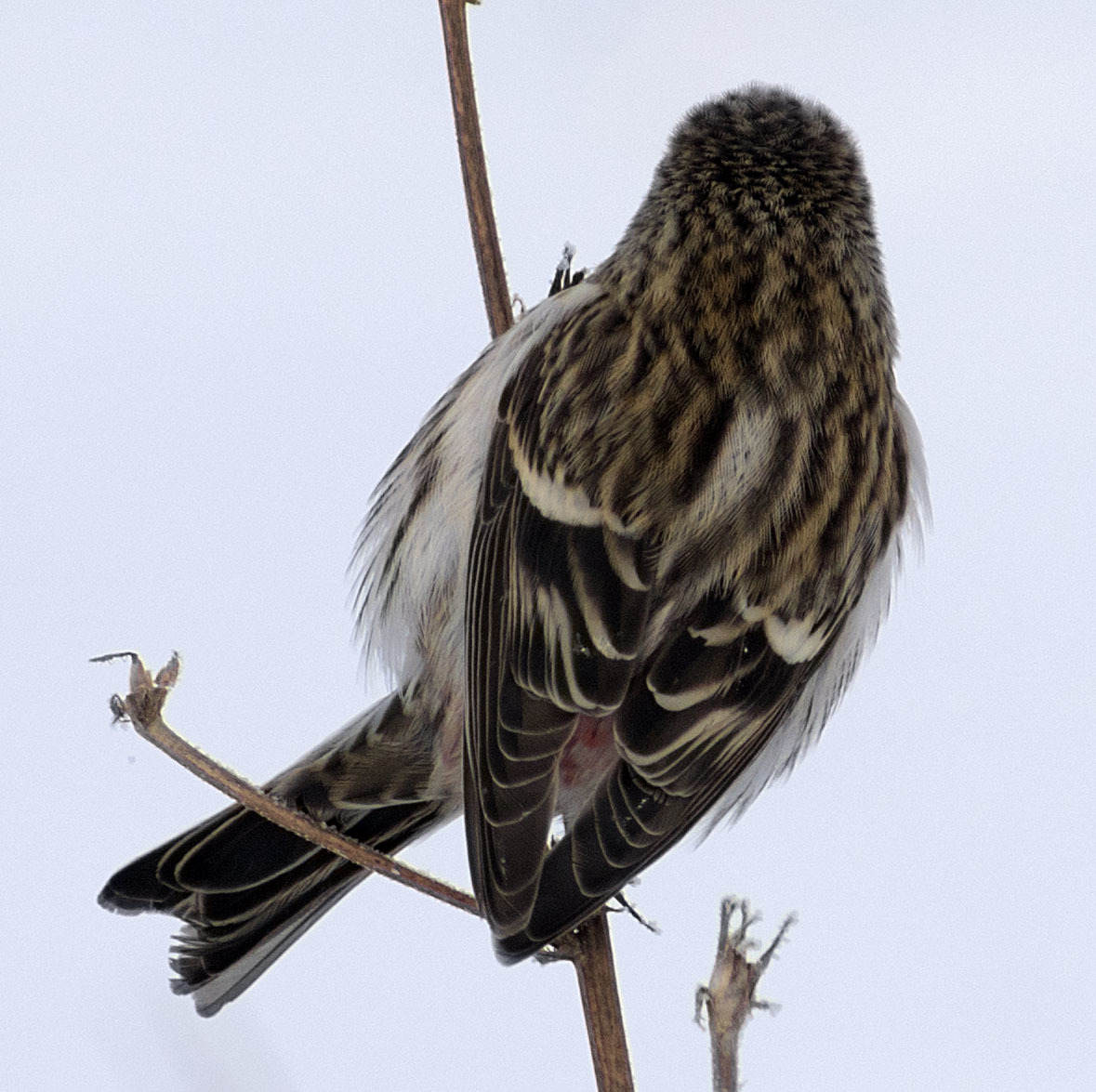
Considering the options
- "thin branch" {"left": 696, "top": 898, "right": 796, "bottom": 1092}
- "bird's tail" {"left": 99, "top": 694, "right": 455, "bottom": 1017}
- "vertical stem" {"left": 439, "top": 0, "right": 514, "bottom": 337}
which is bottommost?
"thin branch" {"left": 696, "top": 898, "right": 796, "bottom": 1092}

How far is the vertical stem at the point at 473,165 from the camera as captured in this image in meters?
2.14

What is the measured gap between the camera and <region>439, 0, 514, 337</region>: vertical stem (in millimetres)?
2137

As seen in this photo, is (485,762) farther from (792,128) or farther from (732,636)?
(792,128)

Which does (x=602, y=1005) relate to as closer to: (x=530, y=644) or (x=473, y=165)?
(x=530, y=644)

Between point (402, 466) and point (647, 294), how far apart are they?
2.02 ft

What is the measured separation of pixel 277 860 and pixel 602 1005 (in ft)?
2.36

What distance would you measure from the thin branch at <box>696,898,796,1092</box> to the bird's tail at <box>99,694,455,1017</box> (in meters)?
0.75

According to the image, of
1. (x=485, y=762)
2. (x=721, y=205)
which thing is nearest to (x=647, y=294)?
(x=721, y=205)

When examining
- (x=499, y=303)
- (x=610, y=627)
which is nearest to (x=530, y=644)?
(x=610, y=627)

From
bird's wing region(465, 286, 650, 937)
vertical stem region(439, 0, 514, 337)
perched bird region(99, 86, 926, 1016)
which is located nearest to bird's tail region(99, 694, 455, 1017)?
perched bird region(99, 86, 926, 1016)

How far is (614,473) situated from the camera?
235cm

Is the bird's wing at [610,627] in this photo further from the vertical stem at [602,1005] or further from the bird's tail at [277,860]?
the bird's tail at [277,860]

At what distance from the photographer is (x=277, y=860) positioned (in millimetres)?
2461

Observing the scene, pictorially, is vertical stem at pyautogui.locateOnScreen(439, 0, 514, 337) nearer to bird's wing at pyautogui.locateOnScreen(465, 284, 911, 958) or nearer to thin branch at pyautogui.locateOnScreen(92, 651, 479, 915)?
bird's wing at pyautogui.locateOnScreen(465, 284, 911, 958)
